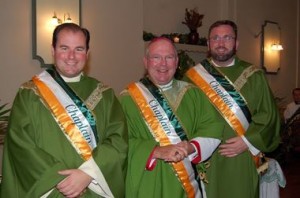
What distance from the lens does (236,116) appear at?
8.89 ft

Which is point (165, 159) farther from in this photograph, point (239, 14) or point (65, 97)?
point (239, 14)

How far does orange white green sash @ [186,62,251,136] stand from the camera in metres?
2.71

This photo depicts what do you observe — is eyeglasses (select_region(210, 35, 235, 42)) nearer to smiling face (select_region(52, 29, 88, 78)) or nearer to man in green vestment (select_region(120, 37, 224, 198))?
man in green vestment (select_region(120, 37, 224, 198))

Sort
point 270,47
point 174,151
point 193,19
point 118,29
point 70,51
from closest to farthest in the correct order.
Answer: point 70,51
point 174,151
point 118,29
point 193,19
point 270,47

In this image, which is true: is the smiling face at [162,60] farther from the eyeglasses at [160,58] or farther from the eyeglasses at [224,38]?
the eyeglasses at [224,38]

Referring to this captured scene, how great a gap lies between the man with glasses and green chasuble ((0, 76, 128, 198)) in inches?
34.1

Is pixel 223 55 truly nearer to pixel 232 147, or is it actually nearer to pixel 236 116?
pixel 236 116

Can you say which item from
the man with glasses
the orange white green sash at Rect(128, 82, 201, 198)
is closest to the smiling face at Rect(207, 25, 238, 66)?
the man with glasses

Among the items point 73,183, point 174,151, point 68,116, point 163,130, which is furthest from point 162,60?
point 73,183

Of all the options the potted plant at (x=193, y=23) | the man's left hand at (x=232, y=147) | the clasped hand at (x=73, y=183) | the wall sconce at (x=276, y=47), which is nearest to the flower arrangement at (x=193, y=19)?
the potted plant at (x=193, y=23)

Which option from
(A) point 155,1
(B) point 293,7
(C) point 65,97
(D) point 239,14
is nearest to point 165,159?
(C) point 65,97

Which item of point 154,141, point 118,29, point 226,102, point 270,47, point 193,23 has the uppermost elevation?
point 193,23

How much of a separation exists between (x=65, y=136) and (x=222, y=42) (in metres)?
1.32

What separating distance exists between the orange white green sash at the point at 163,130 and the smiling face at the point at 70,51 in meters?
0.52
